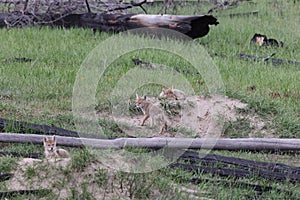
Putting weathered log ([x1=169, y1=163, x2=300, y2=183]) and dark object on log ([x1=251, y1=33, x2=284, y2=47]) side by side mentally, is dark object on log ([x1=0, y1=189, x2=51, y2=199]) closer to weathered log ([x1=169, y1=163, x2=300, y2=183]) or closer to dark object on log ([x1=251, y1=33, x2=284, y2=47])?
weathered log ([x1=169, y1=163, x2=300, y2=183])

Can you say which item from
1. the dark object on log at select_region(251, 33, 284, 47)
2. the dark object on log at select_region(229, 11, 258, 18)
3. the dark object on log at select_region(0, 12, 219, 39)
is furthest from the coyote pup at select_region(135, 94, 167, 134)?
the dark object on log at select_region(229, 11, 258, 18)

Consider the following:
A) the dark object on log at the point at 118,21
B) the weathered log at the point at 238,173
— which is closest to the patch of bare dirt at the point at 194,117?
the weathered log at the point at 238,173

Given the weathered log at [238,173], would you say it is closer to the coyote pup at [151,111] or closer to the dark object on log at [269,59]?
the coyote pup at [151,111]

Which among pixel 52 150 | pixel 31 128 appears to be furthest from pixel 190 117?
pixel 52 150

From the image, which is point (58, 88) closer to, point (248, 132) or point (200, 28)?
point (248, 132)

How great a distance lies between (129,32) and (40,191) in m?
8.09

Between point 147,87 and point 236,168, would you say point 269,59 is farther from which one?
point 236,168

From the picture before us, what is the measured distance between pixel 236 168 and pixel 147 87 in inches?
124

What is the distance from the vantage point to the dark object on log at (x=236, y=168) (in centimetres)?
644

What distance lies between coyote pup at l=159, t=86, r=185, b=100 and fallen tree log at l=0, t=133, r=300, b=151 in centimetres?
184

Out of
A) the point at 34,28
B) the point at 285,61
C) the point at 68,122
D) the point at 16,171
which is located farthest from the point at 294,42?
the point at 16,171

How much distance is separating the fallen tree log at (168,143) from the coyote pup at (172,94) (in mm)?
1837

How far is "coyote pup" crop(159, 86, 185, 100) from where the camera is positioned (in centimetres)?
873

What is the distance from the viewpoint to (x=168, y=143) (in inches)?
270
